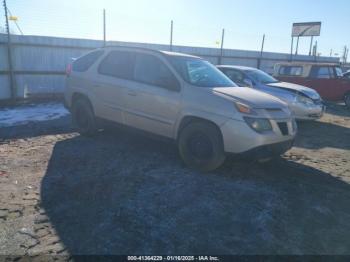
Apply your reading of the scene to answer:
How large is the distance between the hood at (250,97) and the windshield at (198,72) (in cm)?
30

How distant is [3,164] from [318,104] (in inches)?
328

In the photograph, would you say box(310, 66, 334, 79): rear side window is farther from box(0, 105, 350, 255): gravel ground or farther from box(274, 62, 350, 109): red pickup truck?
box(0, 105, 350, 255): gravel ground

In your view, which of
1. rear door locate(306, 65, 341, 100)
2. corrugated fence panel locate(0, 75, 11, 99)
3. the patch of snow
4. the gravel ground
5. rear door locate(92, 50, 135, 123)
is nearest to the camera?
the gravel ground

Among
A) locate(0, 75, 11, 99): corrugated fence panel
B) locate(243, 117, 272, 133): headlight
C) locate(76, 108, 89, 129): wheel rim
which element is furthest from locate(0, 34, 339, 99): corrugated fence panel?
locate(243, 117, 272, 133): headlight

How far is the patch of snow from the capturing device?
27.5 ft

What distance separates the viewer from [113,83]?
6.18 m

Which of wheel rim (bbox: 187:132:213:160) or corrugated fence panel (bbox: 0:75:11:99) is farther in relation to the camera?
corrugated fence panel (bbox: 0:75:11:99)

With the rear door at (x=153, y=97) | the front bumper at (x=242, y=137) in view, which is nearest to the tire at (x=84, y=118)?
the rear door at (x=153, y=97)

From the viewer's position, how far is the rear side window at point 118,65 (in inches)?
240

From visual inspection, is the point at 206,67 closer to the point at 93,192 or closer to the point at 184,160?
the point at 184,160

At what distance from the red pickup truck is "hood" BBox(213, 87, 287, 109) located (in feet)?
29.4

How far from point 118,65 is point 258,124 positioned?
2927 millimetres

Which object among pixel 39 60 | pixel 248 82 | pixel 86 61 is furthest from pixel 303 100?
pixel 39 60

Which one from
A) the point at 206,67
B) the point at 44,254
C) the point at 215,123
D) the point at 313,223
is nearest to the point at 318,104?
the point at 206,67
